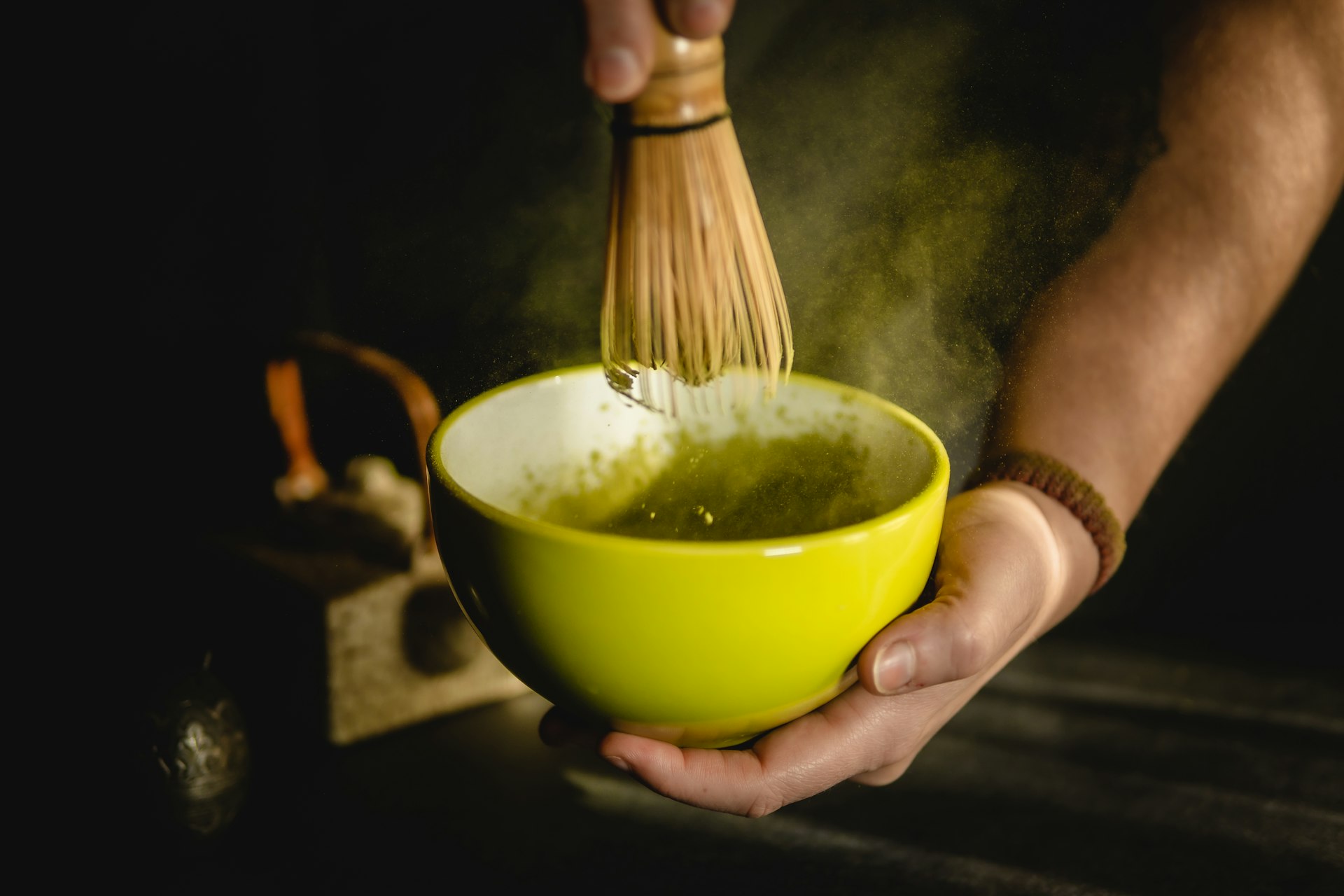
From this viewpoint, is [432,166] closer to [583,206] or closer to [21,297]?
[583,206]

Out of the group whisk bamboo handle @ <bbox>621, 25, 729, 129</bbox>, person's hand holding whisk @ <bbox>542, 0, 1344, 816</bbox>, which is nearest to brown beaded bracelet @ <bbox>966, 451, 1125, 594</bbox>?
person's hand holding whisk @ <bbox>542, 0, 1344, 816</bbox>

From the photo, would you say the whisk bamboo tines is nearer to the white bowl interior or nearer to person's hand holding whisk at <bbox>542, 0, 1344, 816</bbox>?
the white bowl interior

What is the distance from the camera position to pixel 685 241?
267 mm

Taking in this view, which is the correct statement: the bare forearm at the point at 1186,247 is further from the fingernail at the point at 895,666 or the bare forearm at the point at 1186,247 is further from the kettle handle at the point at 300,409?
→ the kettle handle at the point at 300,409

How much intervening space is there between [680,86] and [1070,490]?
32cm

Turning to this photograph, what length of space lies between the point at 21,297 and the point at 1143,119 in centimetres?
80

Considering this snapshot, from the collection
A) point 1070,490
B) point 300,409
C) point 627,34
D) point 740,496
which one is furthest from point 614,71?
point 300,409

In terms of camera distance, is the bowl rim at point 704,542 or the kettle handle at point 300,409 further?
the kettle handle at point 300,409

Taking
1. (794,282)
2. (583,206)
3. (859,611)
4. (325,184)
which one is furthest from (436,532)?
(325,184)

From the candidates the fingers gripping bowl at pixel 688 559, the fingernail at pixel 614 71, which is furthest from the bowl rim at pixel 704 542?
the fingernail at pixel 614 71

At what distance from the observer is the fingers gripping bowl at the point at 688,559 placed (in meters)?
0.25

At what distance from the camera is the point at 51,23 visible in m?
0.66

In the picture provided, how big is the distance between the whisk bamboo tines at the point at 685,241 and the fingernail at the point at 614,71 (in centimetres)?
2

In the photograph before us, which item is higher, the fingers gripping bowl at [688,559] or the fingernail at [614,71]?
the fingernail at [614,71]
